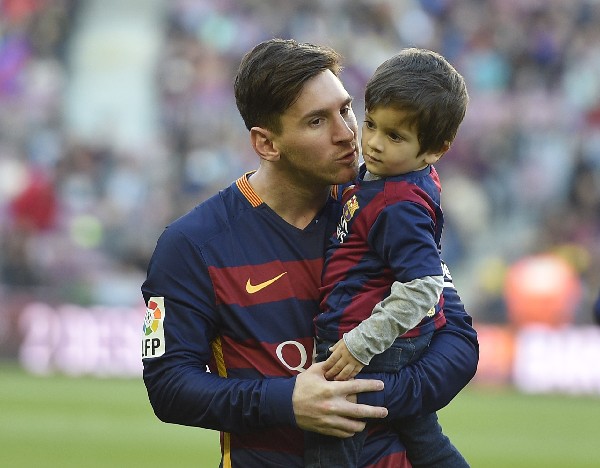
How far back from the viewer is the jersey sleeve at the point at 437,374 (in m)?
3.79

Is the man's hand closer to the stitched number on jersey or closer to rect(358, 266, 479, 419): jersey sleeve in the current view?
rect(358, 266, 479, 419): jersey sleeve

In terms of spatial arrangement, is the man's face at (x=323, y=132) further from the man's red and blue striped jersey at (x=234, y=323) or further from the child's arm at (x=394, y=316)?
the child's arm at (x=394, y=316)

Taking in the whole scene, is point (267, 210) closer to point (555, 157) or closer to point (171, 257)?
point (171, 257)

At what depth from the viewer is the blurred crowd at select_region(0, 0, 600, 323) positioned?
16391 millimetres

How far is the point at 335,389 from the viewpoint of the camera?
3732 millimetres

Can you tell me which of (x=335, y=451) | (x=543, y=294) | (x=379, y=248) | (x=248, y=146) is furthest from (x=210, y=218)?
(x=248, y=146)

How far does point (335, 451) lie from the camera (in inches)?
151

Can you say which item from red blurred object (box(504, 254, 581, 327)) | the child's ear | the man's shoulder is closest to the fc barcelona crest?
the child's ear

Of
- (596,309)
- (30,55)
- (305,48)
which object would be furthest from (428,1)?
(305,48)

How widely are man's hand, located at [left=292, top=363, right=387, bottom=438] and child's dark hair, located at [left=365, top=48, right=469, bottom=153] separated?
0.76 meters

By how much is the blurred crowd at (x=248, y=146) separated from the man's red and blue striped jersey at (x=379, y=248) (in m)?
11.2

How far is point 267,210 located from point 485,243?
12746 mm

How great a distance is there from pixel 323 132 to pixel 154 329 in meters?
0.82

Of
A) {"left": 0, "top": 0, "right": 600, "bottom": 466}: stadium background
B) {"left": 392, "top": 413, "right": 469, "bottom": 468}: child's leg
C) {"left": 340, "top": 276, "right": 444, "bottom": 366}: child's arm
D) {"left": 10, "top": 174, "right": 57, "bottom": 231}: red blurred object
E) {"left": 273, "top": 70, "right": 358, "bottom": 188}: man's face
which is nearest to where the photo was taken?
{"left": 340, "top": 276, "right": 444, "bottom": 366}: child's arm
